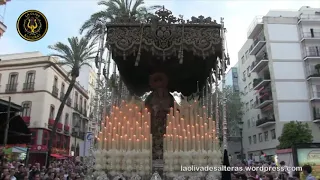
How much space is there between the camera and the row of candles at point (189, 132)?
19.8 ft

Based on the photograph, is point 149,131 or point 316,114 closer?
point 149,131

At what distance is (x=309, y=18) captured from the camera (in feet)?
109

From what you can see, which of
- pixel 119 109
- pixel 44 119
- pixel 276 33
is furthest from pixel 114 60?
pixel 276 33

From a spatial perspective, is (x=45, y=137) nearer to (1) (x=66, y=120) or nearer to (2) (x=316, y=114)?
(1) (x=66, y=120)

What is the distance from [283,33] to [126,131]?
3186cm

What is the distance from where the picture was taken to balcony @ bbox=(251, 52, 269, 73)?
34.0m

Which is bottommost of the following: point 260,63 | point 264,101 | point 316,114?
point 316,114

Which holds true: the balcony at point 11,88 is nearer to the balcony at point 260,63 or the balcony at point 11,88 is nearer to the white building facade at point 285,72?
the white building facade at point 285,72

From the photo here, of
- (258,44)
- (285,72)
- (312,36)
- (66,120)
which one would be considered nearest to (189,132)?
(285,72)

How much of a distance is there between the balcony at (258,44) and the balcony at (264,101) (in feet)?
19.4

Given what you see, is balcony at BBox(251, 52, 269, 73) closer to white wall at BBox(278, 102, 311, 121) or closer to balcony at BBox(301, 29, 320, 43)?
balcony at BBox(301, 29, 320, 43)

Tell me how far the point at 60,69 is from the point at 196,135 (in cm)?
3044

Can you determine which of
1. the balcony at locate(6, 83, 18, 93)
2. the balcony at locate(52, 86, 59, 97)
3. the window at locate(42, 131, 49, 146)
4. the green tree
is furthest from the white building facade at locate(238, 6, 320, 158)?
the balcony at locate(6, 83, 18, 93)

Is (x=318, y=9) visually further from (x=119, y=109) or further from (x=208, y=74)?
(x=119, y=109)
